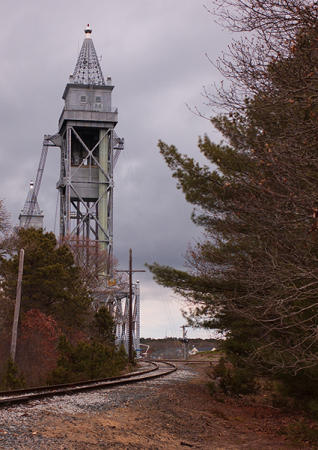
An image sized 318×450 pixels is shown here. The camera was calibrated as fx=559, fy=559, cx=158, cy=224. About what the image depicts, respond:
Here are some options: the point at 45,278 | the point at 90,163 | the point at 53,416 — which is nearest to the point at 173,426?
the point at 53,416

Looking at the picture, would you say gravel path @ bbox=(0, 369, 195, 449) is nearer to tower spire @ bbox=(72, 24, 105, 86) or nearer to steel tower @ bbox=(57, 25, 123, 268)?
steel tower @ bbox=(57, 25, 123, 268)

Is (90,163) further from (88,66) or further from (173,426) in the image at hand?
(173,426)

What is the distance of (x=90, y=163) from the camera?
60.6 metres

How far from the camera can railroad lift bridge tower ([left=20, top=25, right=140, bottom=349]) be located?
57.3m

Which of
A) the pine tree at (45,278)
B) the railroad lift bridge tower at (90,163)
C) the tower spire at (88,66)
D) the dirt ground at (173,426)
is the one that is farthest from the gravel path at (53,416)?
the tower spire at (88,66)

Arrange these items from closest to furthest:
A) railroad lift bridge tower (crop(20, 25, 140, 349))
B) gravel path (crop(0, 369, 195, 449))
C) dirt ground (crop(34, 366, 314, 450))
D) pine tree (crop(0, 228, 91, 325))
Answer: gravel path (crop(0, 369, 195, 449))
dirt ground (crop(34, 366, 314, 450))
pine tree (crop(0, 228, 91, 325))
railroad lift bridge tower (crop(20, 25, 140, 349))

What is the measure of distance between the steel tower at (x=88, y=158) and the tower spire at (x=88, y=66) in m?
0.57

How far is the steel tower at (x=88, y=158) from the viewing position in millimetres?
58625

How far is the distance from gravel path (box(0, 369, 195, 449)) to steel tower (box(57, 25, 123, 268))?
4278 cm

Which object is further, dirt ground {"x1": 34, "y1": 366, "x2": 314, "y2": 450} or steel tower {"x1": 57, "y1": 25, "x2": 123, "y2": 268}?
steel tower {"x1": 57, "y1": 25, "x2": 123, "y2": 268}

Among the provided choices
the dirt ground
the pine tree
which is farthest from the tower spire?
the dirt ground

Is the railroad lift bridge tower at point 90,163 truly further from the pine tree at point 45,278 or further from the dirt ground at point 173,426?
the dirt ground at point 173,426

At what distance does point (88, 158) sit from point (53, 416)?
176ft

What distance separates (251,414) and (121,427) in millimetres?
5805
